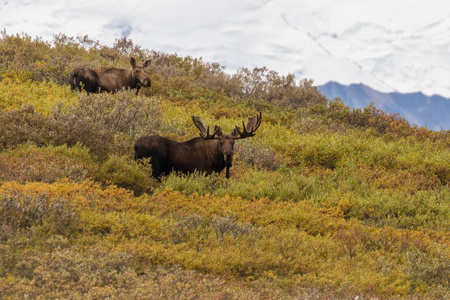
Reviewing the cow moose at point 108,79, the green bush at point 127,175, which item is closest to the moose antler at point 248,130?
the green bush at point 127,175

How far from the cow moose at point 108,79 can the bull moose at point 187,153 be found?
18.1ft

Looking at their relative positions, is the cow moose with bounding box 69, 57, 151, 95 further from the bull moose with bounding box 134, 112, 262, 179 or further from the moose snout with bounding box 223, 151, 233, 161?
the moose snout with bounding box 223, 151, 233, 161

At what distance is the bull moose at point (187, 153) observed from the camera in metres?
8.60

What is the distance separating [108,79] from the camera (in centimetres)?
1459

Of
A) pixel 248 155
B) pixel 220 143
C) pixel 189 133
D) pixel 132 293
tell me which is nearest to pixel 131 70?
pixel 189 133

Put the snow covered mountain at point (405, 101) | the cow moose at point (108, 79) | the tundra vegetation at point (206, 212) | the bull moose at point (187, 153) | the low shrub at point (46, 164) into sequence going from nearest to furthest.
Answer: the tundra vegetation at point (206, 212) → the low shrub at point (46, 164) → the bull moose at point (187, 153) → the cow moose at point (108, 79) → the snow covered mountain at point (405, 101)

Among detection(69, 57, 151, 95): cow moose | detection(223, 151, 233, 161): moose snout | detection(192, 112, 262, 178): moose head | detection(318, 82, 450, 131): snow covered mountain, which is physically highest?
detection(318, 82, 450, 131): snow covered mountain

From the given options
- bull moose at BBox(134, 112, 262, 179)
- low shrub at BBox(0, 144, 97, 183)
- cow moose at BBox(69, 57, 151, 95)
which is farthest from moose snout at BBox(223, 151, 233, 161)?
cow moose at BBox(69, 57, 151, 95)

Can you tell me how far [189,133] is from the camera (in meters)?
11.3

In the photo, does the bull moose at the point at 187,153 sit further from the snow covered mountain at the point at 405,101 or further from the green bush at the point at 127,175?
the snow covered mountain at the point at 405,101

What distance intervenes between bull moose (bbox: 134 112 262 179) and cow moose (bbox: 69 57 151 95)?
553 centimetres

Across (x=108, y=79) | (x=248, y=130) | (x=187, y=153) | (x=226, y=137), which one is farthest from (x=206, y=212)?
(x=108, y=79)

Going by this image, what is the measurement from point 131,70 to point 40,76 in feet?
12.5

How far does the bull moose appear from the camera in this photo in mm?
8602
